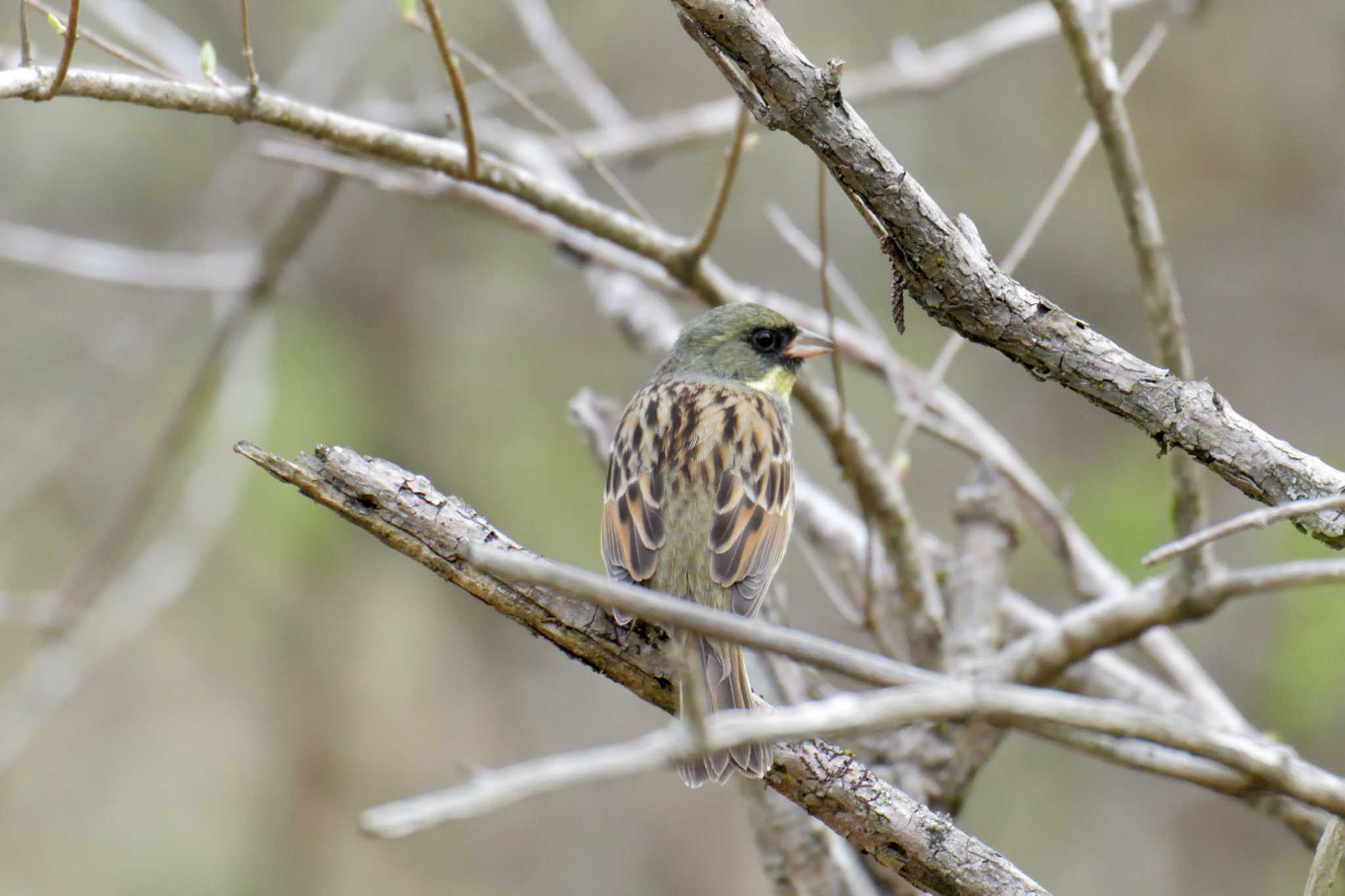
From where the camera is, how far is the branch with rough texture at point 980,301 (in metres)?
2.29

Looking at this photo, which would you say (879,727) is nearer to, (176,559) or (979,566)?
(979,566)

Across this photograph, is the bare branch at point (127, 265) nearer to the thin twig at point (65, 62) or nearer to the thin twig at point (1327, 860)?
the thin twig at point (65, 62)

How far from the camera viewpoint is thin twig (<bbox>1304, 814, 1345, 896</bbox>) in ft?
8.04

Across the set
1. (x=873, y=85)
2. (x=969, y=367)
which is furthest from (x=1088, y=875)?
(x=873, y=85)

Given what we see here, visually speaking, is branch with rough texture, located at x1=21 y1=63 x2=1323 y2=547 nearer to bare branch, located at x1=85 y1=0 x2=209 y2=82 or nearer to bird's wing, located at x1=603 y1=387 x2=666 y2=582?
bird's wing, located at x1=603 y1=387 x2=666 y2=582

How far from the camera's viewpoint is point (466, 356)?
8867 mm

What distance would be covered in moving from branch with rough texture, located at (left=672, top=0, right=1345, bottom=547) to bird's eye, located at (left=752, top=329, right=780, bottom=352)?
2495mm

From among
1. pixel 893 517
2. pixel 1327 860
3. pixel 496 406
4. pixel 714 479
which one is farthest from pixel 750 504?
pixel 496 406

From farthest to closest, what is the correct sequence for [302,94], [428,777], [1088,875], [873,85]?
[428,777] < [1088,875] < [302,94] < [873,85]

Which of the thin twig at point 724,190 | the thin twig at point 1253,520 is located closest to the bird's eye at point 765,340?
the thin twig at point 724,190

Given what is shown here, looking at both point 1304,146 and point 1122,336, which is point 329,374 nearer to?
point 1122,336

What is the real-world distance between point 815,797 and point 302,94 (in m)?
5.29

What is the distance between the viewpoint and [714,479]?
4.23 m

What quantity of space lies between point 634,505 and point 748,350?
3.68 ft
